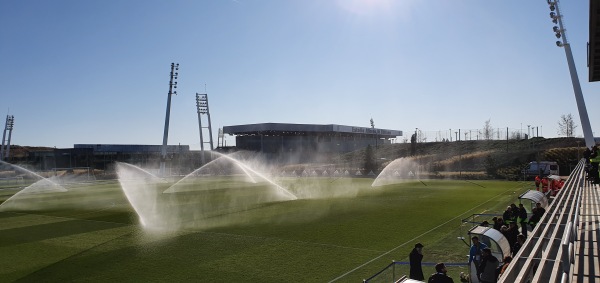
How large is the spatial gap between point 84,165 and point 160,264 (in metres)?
106

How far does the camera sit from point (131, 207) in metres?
35.4

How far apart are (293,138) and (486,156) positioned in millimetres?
58532

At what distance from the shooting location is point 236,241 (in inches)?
789

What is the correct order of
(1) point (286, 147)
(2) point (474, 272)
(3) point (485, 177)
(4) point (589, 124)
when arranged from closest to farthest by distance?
(2) point (474, 272)
(4) point (589, 124)
(3) point (485, 177)
(1) point (286, 147)

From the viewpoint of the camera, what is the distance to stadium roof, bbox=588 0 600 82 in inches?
598

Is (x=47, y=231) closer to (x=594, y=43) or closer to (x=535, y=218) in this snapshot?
(x=535, y=218)

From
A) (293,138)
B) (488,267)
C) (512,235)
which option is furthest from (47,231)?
(293,138)

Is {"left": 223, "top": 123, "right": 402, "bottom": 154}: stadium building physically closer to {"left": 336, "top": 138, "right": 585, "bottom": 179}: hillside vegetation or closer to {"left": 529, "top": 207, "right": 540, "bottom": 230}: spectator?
{"left": 336, "top": 138, "right": 585, "bottom": 179}: hillside vegetation

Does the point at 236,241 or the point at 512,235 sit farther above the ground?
the point at 512,235

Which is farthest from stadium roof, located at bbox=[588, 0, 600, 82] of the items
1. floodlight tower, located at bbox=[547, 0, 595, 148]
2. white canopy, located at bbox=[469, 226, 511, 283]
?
floodlight tower, located at bbox=[547, 0, 595, 148]

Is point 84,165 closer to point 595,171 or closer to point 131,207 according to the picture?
point 131,207

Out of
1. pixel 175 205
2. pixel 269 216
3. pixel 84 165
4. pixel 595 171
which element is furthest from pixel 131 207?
pixel 84 165

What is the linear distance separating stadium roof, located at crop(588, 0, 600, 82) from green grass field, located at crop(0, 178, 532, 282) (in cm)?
958

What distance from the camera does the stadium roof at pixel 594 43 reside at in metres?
15.2
